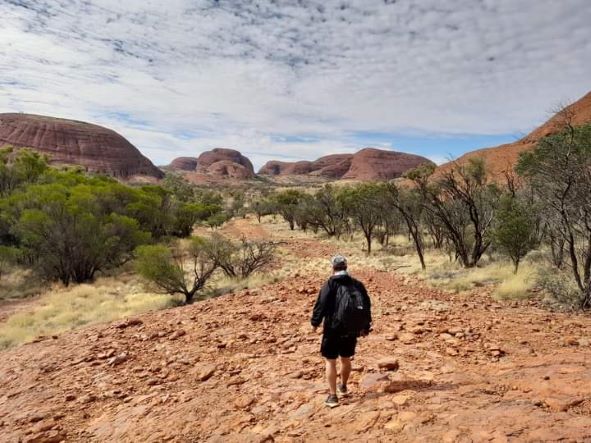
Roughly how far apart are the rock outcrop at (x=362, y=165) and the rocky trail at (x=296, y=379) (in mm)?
153403

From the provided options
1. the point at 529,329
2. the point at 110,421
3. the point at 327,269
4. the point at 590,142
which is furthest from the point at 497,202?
the point at 110,421

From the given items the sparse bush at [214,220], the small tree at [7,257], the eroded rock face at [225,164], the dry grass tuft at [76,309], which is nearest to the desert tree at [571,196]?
the dry grass tuft at [76,309]

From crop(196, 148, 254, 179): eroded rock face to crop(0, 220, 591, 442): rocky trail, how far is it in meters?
146

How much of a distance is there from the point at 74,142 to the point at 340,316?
12358 centimetres

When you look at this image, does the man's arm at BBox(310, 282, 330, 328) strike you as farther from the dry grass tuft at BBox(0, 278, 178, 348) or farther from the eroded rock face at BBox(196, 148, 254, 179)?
the eroded rock face at BBox(196, 148, 254, 179)

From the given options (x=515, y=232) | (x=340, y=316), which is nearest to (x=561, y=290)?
(x=515, y=232)

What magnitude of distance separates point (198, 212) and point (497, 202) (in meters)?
23.5

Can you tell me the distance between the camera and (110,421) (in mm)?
4914

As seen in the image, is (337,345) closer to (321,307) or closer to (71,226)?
(321,307)

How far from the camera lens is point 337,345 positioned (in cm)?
422

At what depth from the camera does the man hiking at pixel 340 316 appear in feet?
13.3

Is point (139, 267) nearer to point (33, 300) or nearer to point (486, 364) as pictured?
point (33, 300)

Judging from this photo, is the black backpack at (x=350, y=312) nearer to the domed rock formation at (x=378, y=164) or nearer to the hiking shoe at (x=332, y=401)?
the hiking shoe at (x=332, y=401)

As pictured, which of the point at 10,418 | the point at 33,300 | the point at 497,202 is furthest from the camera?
the point at 497,202
